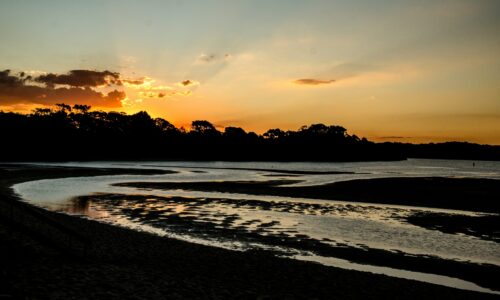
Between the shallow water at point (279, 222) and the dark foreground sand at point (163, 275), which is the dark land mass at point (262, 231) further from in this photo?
the dark foreground sand at point (163, 275)

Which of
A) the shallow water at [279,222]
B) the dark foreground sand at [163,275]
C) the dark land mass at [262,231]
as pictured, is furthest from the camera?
the shallow water at [279,222]

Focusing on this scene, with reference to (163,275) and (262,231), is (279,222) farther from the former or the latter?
(163,275)

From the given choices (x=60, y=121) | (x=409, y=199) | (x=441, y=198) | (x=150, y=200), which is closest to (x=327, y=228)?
(x=150, y=200)

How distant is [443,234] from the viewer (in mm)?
24797

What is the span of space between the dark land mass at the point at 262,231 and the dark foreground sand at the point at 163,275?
2.79 meters

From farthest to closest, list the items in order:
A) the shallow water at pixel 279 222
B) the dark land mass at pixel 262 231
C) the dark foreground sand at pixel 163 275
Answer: the shallow water at pixel 279 222, the dark land mass at pixel 262 231, the dark foreground sand at pixel 163 275

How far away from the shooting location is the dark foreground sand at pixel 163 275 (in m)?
11.5

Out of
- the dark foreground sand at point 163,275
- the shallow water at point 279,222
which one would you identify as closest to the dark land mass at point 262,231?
the shallow water at point 279,222

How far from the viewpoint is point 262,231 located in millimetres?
24375

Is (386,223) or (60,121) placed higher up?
(60,121)

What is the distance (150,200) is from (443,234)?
947 inches

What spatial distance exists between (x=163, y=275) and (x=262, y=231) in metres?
11.3

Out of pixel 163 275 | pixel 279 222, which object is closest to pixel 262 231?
pixel 279 222

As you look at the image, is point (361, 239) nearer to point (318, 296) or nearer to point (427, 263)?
point (427, 263)
